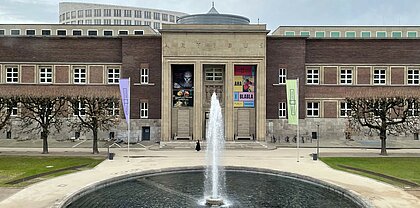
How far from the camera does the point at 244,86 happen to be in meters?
52.2

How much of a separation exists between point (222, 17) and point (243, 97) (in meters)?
15.4

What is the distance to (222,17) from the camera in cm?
6134

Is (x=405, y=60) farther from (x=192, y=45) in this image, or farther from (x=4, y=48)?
(x=4, y=48)

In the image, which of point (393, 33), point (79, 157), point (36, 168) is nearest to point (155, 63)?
point (79, 157)

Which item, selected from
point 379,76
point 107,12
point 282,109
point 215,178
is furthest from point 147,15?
point 215,178

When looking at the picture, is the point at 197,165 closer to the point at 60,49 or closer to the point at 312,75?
the point at 312,75

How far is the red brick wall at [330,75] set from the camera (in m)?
55.3

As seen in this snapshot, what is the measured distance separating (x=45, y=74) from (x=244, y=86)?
1054 inches

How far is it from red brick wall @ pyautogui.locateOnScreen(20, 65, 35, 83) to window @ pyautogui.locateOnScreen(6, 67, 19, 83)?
82 centimetres

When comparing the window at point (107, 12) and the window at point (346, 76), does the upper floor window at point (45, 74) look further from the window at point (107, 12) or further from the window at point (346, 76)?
the window at point (107, 12)

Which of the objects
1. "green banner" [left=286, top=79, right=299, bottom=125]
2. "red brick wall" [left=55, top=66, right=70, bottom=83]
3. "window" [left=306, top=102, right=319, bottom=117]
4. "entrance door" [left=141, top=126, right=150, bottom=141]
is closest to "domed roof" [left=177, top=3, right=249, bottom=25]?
"window" [left=306, top=102, right=319, bottom=117]

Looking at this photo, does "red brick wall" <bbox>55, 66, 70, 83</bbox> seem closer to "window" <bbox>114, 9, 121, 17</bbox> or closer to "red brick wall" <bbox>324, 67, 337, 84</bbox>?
"red brick wall" <bbox>324, 67, 337, 84</bbox>

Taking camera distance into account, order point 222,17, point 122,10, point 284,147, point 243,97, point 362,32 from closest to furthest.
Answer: point 284,147 < point 243,97 < point 222,17 < point 362,32 < point 122,10

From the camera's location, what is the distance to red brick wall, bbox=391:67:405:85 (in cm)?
5506
